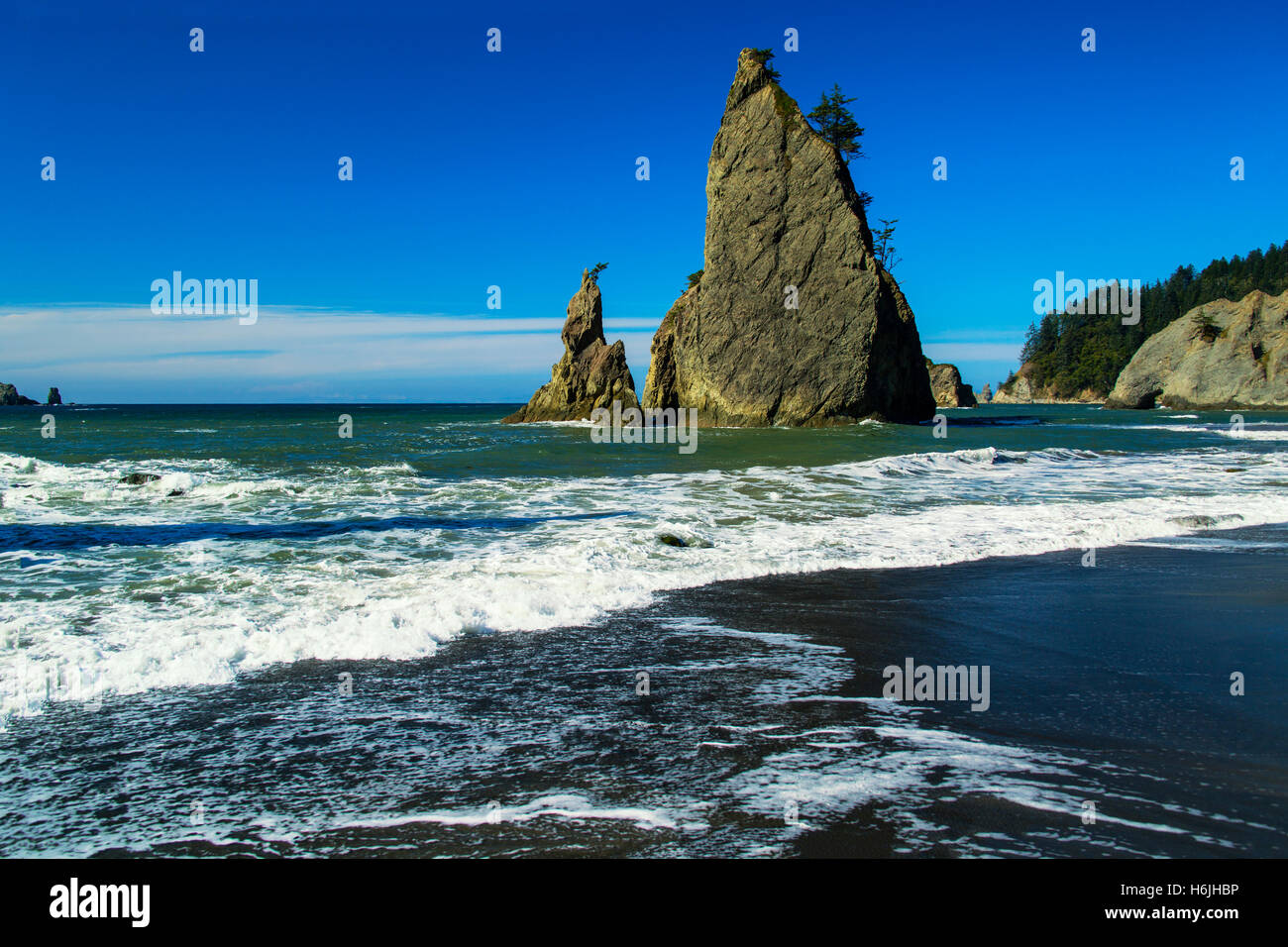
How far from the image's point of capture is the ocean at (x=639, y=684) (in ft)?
10.9

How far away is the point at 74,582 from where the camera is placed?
8.13 metres

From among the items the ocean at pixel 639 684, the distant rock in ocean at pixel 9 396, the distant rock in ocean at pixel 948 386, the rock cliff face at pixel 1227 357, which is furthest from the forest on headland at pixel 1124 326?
the distant rock in ocean at pixel 9 396

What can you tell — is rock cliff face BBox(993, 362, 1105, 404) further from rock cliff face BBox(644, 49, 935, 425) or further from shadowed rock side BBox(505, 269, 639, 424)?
shadowed rock side BBox(505, 269, 639, 424)

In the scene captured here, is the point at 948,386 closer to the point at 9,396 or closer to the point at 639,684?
the point at 639,684

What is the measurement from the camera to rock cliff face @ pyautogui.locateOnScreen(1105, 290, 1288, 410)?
216ft

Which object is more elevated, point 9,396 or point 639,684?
point 9,396

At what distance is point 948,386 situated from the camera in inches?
3991

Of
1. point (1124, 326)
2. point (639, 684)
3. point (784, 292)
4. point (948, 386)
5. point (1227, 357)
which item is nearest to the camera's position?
point (639, 684)

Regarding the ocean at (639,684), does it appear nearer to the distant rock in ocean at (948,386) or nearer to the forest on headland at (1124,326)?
the distant rock in ocean at (948,386)

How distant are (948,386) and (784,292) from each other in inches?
2332

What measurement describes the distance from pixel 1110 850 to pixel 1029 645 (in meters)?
3.18

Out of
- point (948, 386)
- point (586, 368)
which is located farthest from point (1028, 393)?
point (586, 368)

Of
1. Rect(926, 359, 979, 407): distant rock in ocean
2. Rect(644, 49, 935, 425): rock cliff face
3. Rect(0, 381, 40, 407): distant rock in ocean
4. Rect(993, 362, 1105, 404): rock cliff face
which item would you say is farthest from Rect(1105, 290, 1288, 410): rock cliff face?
Rect(0, 381, 40, 407): distant rock in ocean
